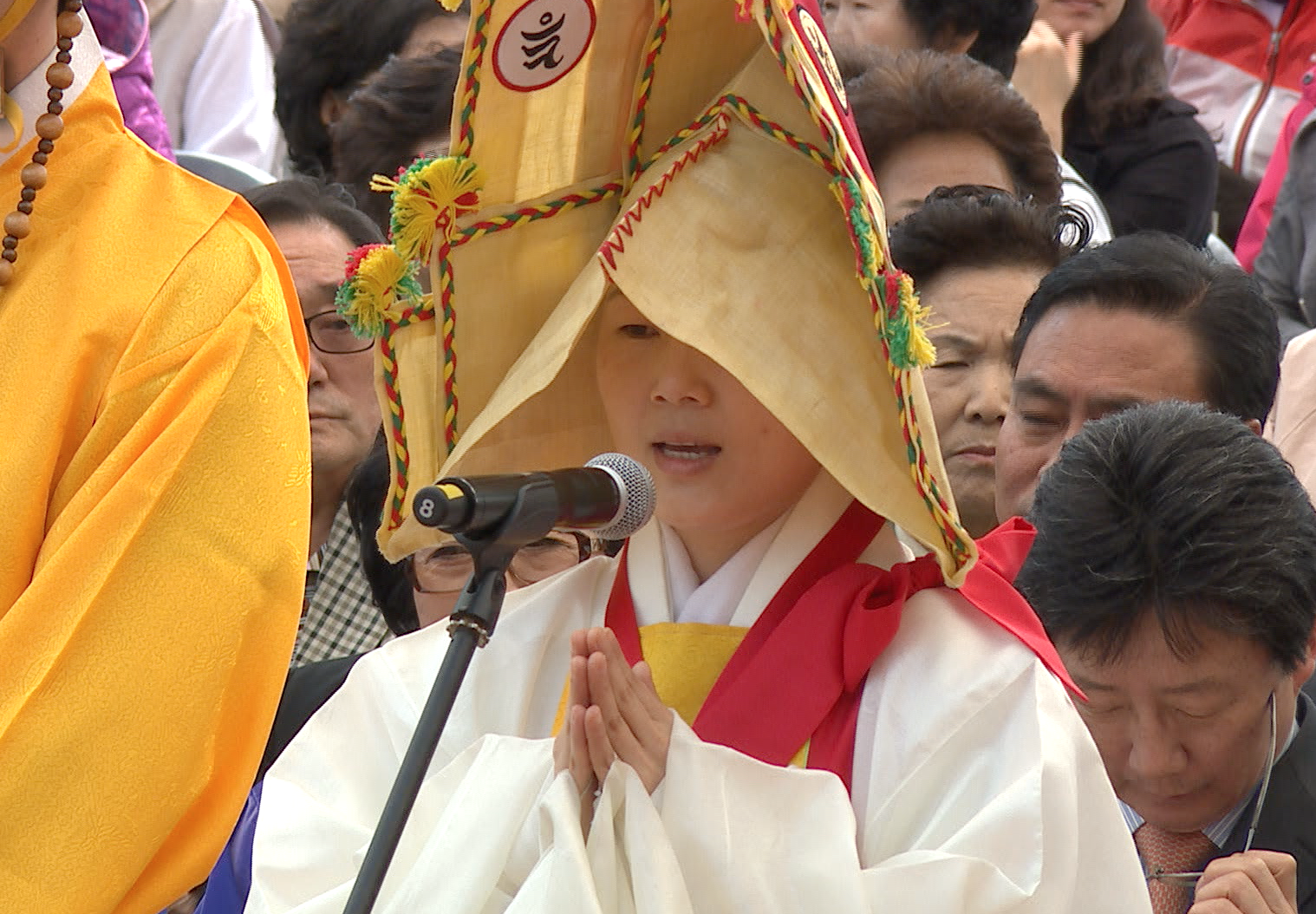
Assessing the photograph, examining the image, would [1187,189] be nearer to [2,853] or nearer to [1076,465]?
[1076,465]

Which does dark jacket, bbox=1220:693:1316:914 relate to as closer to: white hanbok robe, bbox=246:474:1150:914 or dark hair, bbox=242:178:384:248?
white hanbok robe, bbox=246:474:1150:914

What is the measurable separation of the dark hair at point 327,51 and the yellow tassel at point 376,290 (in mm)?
2641

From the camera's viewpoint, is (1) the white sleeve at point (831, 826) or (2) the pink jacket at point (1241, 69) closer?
(1) the white sleeve at point (831, 826)

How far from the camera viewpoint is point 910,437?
2209 mm

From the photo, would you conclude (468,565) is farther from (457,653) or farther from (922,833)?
(457,653)

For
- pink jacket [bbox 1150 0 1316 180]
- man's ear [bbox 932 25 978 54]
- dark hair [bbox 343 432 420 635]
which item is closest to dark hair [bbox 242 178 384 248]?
dark hair [bbox 343 432 420 635]

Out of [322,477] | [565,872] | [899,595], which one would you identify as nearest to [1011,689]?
[899,595]

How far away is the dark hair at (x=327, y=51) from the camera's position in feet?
16.6

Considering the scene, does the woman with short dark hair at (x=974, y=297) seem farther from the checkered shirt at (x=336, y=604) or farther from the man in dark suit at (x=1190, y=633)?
the checkered shirt at (x=336, y=604)

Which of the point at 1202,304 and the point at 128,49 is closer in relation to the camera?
the point at 1202,304

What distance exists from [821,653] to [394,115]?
2478 mm

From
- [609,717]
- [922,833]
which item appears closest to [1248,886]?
[922,833]

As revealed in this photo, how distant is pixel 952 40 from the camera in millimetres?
4926

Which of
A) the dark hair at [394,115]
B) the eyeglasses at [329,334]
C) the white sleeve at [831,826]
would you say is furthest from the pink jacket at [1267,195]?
the white sleeve at [831,826]
